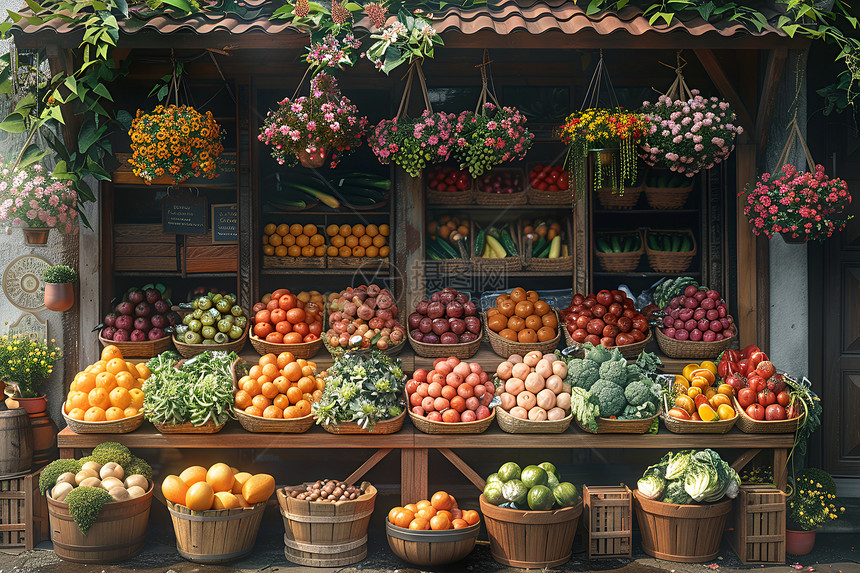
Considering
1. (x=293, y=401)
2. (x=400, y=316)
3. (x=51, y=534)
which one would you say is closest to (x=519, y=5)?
(x=400, y=316)

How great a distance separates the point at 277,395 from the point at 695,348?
3.32m

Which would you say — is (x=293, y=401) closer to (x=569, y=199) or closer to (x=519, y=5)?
(x=569, y=199)

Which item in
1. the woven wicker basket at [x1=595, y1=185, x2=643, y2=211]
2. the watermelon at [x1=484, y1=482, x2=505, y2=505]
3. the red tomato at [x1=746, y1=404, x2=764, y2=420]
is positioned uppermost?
the woven wicker basket at [x1=595, y1=185, x2=643, y2=211]

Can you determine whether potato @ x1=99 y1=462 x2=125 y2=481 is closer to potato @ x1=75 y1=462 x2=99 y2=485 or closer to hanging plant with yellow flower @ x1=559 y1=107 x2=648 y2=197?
potato @ x1=75 y1=462 x2=99 y2=485

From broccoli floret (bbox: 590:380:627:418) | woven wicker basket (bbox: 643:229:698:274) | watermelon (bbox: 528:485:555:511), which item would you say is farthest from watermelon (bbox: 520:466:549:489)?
woven wicker basket (bbox: 643:229:698:274)

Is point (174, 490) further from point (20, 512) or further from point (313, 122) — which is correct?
point (313, 122)

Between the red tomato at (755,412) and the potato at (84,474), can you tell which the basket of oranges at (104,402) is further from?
the red tomato at (755,412)

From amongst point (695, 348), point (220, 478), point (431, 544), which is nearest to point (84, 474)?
point (220, 478)

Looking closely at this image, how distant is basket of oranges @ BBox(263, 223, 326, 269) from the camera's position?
259 inches

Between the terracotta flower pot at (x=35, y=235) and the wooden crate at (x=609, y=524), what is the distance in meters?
4.42

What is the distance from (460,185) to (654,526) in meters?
3.18

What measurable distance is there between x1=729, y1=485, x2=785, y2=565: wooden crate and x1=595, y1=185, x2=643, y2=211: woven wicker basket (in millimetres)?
2637

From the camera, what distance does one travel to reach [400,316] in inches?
256

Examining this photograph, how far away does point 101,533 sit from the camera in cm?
493
